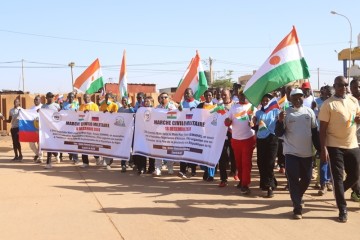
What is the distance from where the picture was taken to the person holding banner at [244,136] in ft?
23.6

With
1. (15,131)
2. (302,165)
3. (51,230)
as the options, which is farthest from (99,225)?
(15,131)

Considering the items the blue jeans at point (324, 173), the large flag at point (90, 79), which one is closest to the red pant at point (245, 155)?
the blue jeans at point (324, 173)

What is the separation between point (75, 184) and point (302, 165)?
14.7 ft

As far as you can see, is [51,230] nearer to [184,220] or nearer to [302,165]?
[184,220]

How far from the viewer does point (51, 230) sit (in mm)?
5203

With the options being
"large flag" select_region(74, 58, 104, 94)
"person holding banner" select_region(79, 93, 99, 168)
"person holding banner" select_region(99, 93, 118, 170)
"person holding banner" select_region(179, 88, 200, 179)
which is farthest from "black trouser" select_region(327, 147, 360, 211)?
"large flag" select_region(74, 58, 104, 94)

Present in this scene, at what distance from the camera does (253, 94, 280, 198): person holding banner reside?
684cm

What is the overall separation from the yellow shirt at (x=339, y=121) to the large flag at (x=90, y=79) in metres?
7.73

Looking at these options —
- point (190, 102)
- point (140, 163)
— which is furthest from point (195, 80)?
point (140, 163)

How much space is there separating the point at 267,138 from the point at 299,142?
1240 mm

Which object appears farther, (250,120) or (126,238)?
(250,120)

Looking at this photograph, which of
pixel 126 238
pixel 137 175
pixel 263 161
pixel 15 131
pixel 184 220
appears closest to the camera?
pixel 126 238

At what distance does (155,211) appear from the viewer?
607cm

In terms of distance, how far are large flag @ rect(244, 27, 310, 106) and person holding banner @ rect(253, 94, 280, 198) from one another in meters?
0.42
